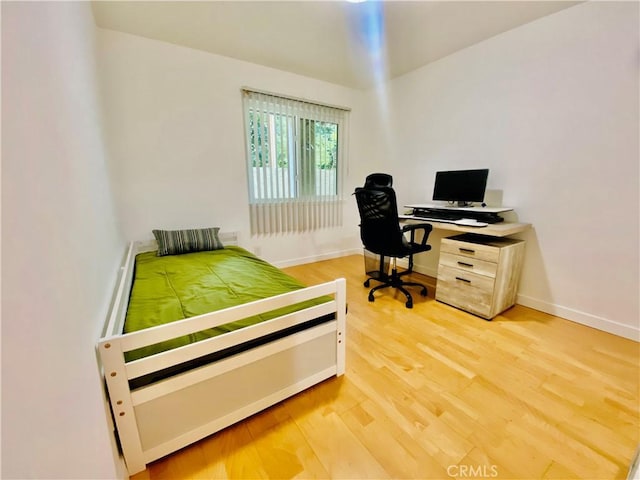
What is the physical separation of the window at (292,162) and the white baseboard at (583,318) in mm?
2516

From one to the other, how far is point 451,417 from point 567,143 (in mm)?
2254

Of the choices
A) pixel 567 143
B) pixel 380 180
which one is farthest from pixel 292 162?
pixel 567 143

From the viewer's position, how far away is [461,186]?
2.61m

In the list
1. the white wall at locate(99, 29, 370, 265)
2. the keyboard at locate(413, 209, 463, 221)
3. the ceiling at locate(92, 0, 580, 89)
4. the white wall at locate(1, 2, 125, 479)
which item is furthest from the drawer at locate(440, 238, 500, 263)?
the white wall at locate(1, 2, 125, 479)

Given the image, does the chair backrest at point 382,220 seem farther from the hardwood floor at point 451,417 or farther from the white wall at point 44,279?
the white wall at point 44,279

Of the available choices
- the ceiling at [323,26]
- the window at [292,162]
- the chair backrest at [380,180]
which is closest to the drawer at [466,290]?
the chair backrest at [380,180]

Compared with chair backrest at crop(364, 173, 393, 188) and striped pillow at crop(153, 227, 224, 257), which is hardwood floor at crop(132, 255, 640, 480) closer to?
chair backrest at crop(364, 173, 393, 188)

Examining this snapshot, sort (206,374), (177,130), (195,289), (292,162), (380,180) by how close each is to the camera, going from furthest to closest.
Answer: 1. (292,162)
2. (177,130)
3. (380,180)
4. (195,289)
5. (206,374)

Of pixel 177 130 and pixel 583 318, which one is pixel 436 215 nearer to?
pixel 583 318

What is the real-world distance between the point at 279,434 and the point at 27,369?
1035mm

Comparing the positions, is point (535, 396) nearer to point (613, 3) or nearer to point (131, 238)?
→ point (613, 3)

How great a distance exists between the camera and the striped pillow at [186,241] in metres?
2.50

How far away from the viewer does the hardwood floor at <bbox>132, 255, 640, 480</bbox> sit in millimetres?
1062

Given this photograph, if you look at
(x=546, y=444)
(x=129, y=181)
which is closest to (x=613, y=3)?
(x=546, y=444)
